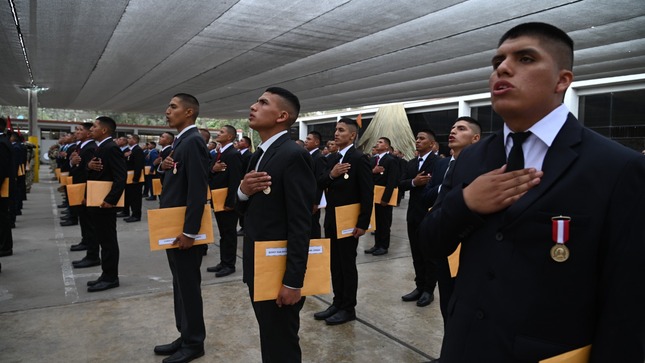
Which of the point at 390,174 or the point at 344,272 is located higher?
the point at 390,174

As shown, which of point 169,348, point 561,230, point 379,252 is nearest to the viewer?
point 561,230

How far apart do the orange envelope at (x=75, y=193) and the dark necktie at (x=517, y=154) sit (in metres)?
6.01

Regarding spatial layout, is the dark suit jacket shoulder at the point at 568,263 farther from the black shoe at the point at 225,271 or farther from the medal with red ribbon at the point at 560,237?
the black shoe at the point at 225,271

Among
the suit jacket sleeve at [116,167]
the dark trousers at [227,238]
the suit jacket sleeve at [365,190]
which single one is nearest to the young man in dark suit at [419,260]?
the suit jacket sleeve at [365,190]

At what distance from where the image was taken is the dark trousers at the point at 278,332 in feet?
8.12

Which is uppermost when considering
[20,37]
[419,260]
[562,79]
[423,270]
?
[20,37]

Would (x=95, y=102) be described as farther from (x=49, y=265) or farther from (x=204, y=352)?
(x=204, y=352)

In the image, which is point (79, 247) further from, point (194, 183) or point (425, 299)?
point (425, 299)

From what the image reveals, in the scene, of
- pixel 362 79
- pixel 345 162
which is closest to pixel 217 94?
pixel 362 79

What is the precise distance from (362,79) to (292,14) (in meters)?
5.49

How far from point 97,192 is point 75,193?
1106mm

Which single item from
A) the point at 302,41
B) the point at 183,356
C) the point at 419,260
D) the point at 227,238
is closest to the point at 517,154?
the point at 183,356

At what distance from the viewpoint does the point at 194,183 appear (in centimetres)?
339

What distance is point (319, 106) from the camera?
1811 cm
